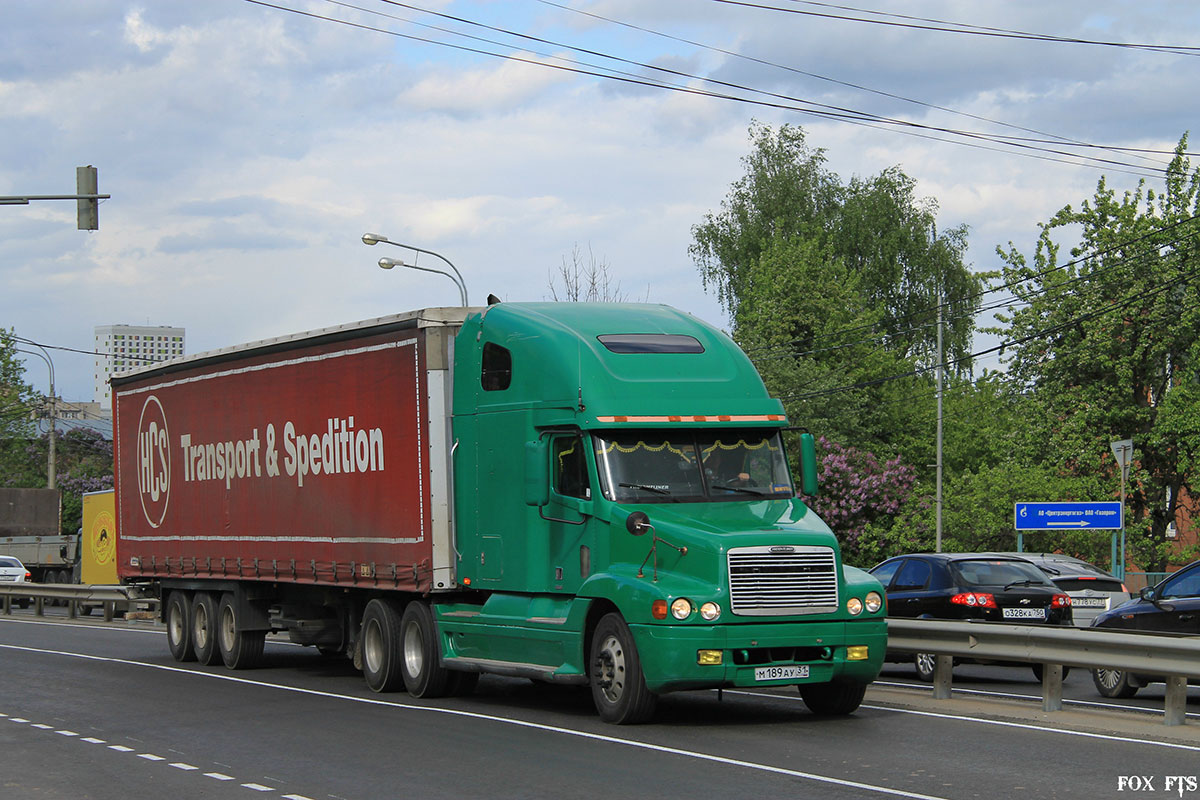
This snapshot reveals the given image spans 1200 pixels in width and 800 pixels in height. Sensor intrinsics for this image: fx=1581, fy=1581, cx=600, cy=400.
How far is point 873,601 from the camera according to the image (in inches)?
536

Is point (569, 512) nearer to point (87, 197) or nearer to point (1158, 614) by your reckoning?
point (1158, 614)

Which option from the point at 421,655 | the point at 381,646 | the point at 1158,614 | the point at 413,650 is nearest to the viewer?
the point at 1158,614

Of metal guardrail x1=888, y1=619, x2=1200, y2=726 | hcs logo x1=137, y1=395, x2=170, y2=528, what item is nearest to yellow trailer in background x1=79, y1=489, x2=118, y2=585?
hcs logo x1=137, y1=395, x2=170, y2=528

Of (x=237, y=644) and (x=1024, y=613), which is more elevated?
(x=1024, y=613)

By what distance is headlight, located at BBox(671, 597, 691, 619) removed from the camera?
12.8m

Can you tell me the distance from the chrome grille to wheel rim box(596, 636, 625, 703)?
1133mm

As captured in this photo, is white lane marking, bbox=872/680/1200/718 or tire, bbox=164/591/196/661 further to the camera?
tire, bbox=164/591/196/661

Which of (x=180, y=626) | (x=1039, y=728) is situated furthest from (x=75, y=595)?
(x=1039, y=728)

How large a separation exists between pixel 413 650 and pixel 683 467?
426 cm

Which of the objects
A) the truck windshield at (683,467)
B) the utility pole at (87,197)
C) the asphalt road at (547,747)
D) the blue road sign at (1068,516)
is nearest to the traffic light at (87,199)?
the utility pole at (87,197)

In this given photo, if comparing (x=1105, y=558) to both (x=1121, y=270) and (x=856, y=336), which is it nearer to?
Result: (x=1121, y=270)

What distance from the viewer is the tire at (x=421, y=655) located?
52.9 feet

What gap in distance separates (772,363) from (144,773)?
45.2m

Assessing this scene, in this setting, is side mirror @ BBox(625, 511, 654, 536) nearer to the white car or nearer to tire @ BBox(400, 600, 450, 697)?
tire @ BBox(400, 600, 450, 697)
